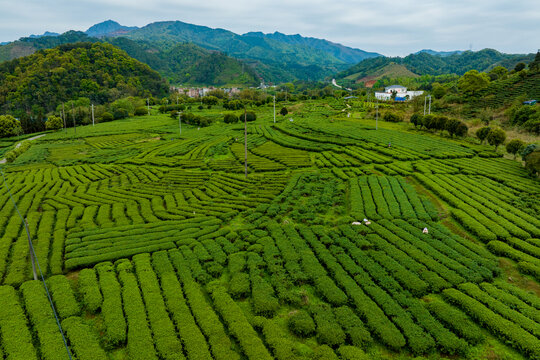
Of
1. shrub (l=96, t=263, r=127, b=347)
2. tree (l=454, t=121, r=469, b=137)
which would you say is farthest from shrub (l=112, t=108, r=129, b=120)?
tree (l=454, t=121, r=469, b=137)

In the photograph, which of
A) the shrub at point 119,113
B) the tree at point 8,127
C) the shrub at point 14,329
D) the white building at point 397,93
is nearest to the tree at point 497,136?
the shrub at point 14,329

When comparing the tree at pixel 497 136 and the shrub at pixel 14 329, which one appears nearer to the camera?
the shrub at pixel 14 329

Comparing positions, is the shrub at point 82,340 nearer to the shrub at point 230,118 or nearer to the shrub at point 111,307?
the shrub at point 111,307

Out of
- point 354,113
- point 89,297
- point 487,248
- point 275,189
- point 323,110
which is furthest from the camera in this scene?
point 323,110

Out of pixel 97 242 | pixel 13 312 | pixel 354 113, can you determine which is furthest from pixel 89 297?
pixel 354 113

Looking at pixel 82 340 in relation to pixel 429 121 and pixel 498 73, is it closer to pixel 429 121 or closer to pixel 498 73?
pixel 429 121

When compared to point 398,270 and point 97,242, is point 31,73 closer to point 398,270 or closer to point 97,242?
point 97,242
